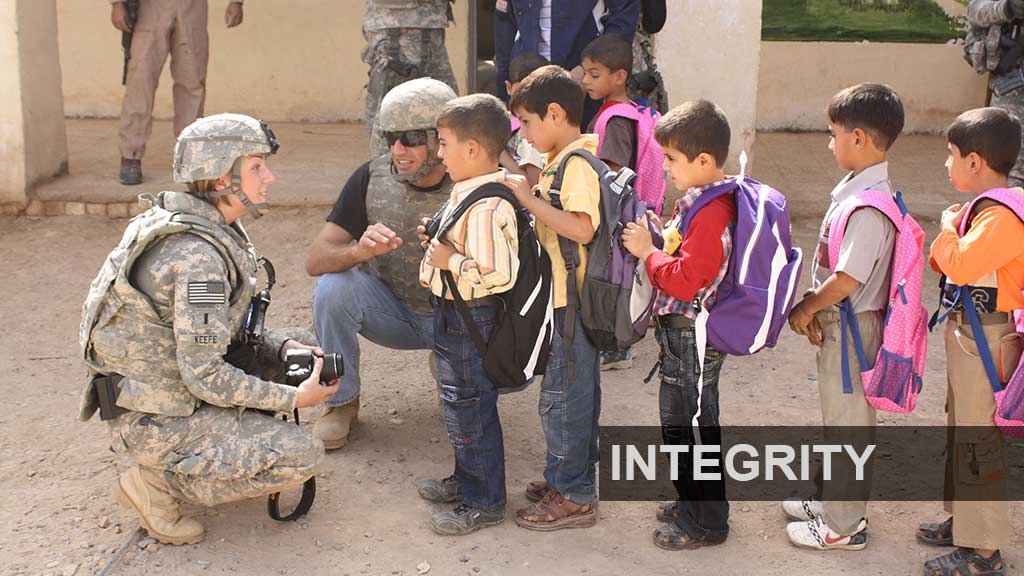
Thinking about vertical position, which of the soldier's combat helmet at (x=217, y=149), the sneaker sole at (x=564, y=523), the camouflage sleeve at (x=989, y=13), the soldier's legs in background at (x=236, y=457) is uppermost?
the camouflage sleeve at (x=989, y=13)

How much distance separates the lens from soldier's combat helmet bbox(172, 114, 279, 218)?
358 centimetres

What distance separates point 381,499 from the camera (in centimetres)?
397

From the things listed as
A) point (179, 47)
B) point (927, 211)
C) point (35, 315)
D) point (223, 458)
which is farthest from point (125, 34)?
point (927, 211)

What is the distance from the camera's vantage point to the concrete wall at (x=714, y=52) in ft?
22.2

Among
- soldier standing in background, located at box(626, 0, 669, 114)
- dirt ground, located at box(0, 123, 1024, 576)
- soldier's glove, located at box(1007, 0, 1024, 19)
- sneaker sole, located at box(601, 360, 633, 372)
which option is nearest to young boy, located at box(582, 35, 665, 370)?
soldier standing in background, located at box(626, 0, 669, 114)

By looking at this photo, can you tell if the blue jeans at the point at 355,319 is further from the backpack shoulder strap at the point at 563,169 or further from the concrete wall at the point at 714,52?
the concrete wall at the point at 714,52

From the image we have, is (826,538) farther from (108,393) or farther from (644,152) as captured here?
(108,393)

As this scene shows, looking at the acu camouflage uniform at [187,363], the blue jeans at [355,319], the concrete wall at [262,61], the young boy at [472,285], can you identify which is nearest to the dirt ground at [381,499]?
the young boy at [472,285]

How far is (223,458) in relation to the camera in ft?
11.7

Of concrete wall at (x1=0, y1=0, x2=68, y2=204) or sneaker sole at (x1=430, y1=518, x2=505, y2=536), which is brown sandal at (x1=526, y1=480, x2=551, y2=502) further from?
concrete wall at (x1=0, y1=0, x2=68, y2=204)

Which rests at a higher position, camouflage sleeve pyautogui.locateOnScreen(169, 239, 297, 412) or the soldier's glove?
the soldier's glove

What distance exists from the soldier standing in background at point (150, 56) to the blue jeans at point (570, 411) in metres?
4.36

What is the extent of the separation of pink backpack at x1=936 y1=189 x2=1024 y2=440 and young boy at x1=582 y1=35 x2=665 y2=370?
1515mm

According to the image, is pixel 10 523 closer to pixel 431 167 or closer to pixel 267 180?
pixel 267 180
